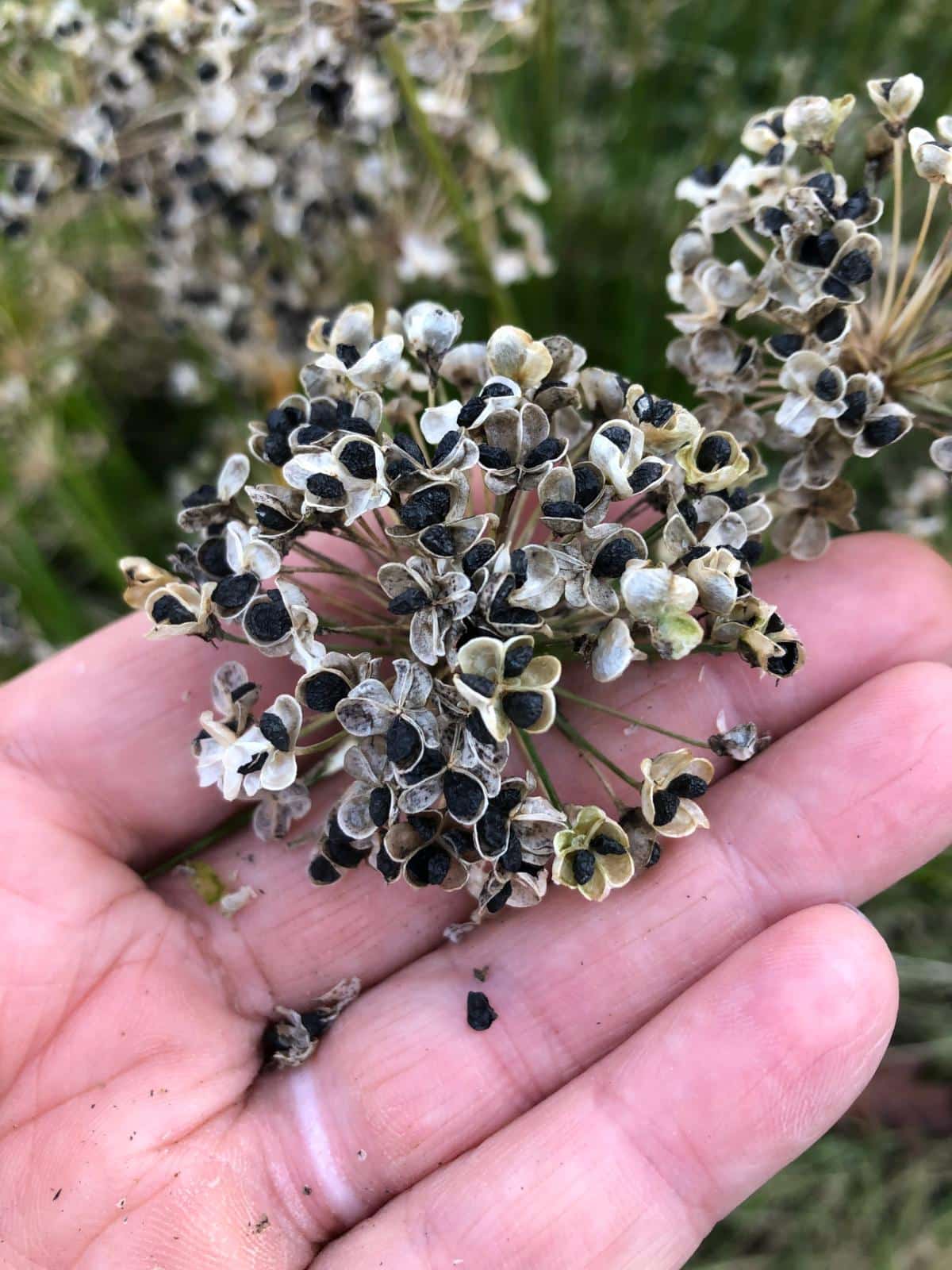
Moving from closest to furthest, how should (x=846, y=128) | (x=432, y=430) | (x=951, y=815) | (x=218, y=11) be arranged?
(x=432, y=430), (x=951, y=815), (x=218, y=11), (x=846, y=128)

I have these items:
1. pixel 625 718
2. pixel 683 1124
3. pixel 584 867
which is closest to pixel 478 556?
pixel 625 718

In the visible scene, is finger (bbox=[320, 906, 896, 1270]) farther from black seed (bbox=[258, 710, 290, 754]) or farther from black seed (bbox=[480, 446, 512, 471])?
black seed (bbox=[480, 446, 512, 471])

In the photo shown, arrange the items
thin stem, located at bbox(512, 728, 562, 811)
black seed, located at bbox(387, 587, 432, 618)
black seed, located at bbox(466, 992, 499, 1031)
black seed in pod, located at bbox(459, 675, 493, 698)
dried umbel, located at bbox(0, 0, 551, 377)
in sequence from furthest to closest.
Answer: dried umbel, located at bbox(0, 0, 551, 377) → black seed, located at bbox(466, 992, 499, 1031) → thin stem, located at bbox(512, 728, 562, 811) → black seed, located at bbox(387, 587, 432, 618) → black seed in pod, located at bbox(459, 675, 493, 698)

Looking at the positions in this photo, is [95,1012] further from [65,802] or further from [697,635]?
[697,635]

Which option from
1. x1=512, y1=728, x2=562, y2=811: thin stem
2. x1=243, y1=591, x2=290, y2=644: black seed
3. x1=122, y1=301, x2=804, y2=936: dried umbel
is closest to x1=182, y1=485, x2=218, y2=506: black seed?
x1=122, y1=301, x2=804, y2=936: dried umbel

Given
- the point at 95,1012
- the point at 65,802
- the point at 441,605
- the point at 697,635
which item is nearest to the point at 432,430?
the point at 441,605

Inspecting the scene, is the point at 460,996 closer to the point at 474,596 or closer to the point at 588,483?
the point at 474,596

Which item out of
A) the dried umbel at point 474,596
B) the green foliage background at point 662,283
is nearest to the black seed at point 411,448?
the dried umbel at point 474,596
